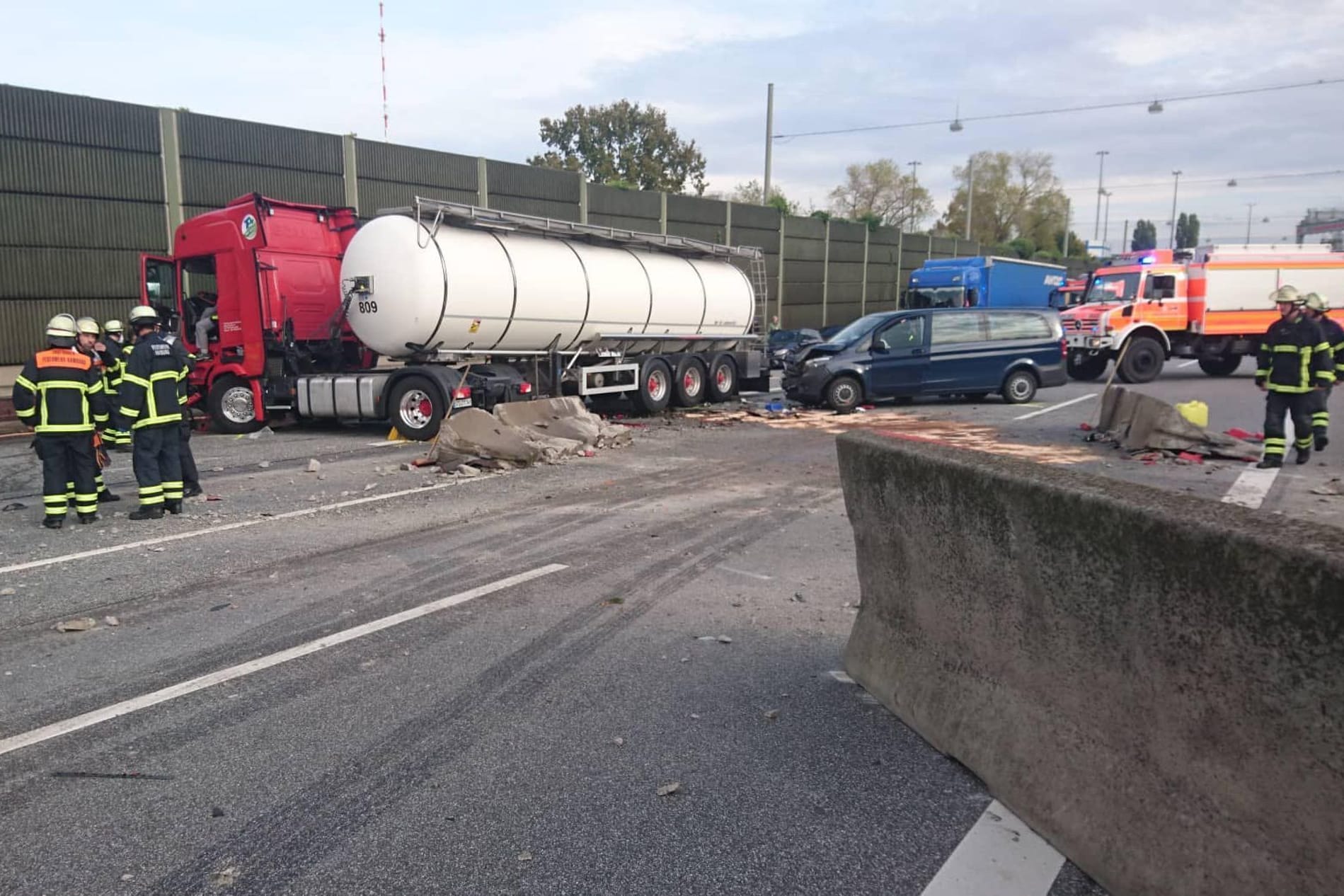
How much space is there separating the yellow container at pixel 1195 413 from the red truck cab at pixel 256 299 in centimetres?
1106

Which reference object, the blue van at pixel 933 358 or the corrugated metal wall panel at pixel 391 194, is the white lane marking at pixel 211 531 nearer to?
the blue van at pixel 933 358

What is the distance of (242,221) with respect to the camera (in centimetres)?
1302

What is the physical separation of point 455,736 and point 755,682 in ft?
4.52

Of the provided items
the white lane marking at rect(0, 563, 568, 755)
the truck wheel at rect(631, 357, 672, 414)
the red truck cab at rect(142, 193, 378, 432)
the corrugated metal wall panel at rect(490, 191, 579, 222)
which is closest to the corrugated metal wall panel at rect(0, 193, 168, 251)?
the red truck cab at rect(142, 193, 378, 432)

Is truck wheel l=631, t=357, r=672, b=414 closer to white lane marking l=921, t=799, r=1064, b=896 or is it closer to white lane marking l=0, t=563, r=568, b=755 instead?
white lane marking l=0, t=563, r=568, b=755

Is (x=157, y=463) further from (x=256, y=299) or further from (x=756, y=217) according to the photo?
(x=756, y=217)

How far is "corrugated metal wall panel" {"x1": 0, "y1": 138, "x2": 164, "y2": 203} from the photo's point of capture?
17.0m

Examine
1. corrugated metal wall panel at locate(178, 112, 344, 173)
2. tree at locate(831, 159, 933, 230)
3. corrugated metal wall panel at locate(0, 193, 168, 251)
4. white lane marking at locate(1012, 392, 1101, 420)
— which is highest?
tree at locate(831, 159, 933, 230)

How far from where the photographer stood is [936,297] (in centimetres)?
2953

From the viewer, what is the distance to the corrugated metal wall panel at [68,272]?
17.2 m

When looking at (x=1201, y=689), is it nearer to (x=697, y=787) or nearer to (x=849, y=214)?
(x=697, y=787)

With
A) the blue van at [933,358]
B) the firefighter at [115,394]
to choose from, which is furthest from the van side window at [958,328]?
the firefighter at [115,394]

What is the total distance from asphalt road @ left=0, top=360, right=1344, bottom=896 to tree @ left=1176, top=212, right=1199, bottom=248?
10849 centimetres

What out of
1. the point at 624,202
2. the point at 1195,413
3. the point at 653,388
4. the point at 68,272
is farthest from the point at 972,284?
the point at 68,272
